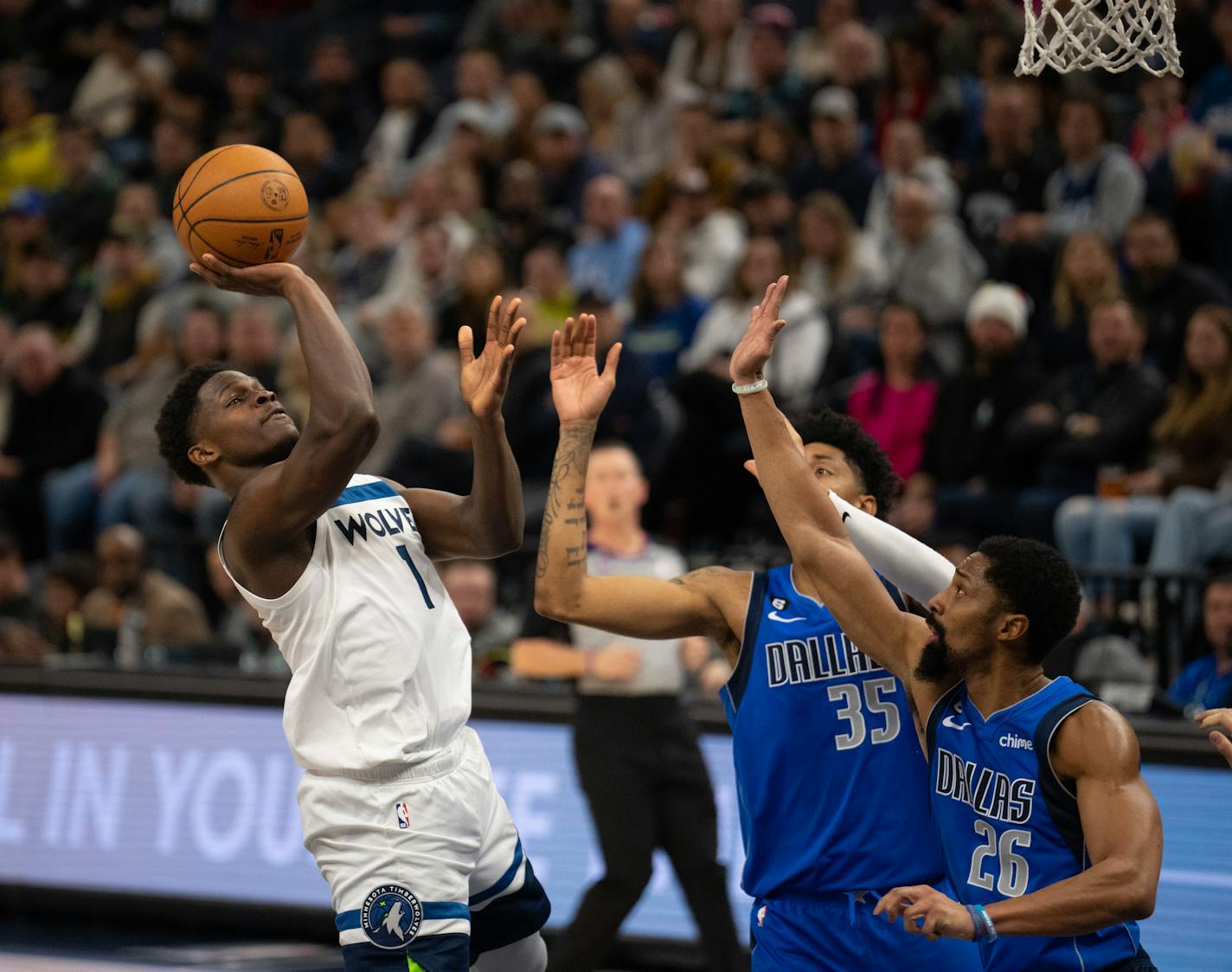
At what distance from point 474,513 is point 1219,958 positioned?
3730mm

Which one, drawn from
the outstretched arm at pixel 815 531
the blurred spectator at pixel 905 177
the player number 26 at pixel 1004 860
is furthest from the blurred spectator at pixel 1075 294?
the player number 26 at pixel 1004 860

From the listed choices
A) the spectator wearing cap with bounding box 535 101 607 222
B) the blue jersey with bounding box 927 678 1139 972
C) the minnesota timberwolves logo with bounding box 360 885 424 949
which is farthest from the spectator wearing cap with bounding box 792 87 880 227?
the minnesota timberwolves logo with bounding box 360 885 424 949

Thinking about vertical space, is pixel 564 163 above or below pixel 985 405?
above

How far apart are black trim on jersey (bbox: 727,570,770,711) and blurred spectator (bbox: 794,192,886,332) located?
5.87m

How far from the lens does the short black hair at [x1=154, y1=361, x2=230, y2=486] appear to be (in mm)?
4504

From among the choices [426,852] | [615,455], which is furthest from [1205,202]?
[426,852]

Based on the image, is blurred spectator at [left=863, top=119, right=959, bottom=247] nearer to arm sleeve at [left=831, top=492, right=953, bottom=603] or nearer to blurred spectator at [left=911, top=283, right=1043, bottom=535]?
blurred spectator at [left=911, top=283, right=1043, bottom=535]

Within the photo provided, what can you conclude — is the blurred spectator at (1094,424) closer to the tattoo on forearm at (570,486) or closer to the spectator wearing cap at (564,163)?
the spectator wearing cap at (564,163)

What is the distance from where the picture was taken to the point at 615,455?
682cm

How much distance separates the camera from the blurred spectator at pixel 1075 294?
9273 mm

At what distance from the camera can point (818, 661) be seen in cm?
443

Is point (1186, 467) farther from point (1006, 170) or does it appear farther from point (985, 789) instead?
point (985, 789)

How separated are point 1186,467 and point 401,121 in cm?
759

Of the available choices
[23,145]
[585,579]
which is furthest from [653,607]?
[23,145]
